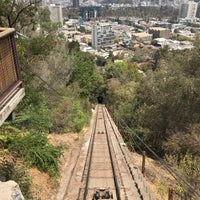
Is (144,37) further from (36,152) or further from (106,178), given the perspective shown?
(36,152)

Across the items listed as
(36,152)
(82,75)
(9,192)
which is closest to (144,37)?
(82,75)

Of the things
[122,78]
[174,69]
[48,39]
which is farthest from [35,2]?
[122,78]

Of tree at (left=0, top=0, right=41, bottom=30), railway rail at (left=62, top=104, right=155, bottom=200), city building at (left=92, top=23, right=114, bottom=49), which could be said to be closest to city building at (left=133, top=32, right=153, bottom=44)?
city building at (left=92, top=23, right=114, bottom=49)

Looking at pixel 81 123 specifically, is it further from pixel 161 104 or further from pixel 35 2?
pixel 35 2

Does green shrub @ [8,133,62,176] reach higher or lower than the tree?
lower

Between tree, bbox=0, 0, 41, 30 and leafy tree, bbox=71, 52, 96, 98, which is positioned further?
leafy tree, bbox=71, 52, 96, 98

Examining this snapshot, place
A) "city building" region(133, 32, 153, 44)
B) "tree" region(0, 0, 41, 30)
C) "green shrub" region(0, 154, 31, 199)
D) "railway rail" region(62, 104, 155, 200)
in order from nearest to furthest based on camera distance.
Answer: "green shrub" region(0, 154, 31, 199)
"railway rail" region(62, 104, 155, 200)
"tree" region(0, 0, 41, 30)
"city building" region(133, 32, 153, 44)

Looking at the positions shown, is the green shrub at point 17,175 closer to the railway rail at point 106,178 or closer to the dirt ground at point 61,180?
the dirt ground at point 61,180

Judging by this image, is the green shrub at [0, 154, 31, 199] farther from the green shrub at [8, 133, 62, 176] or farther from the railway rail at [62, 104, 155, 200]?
the railway rail at [62, 104, 155, 200]
